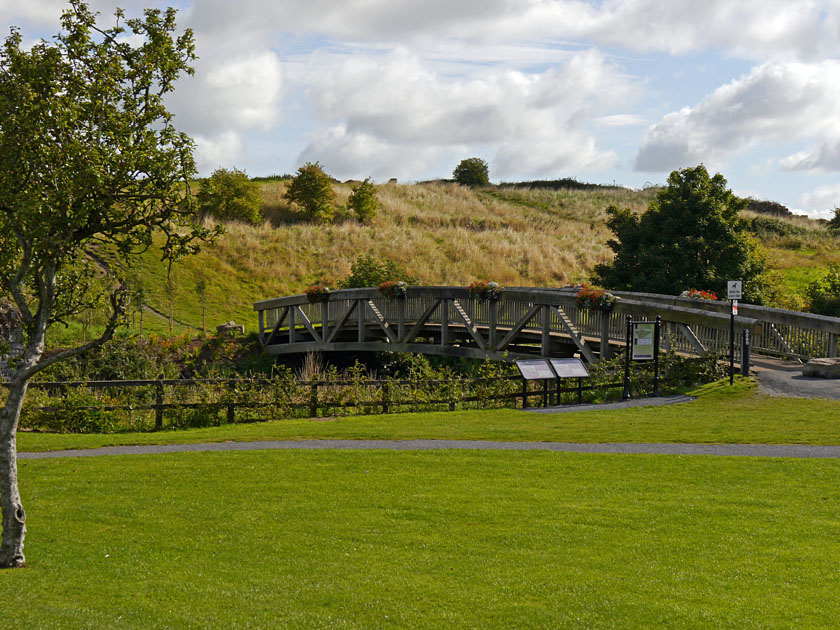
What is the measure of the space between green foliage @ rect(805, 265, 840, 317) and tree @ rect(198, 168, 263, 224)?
32867 millimetres

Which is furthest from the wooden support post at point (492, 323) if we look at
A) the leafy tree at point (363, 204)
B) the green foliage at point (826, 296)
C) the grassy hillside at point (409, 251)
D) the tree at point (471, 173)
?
the tree at point (471, 173)

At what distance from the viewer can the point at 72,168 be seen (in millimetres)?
9266

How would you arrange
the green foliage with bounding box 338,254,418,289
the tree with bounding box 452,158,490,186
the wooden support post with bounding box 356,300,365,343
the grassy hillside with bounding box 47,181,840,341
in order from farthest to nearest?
the tree with bounding box 452,158,490,186 → the grassy hillside with bounding box 47,181,840,341 → the green foliage with bounding box 338,254,418,289 → the wooden support post with bounding box 356,300,365,343

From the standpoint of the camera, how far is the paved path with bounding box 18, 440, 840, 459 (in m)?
12.6

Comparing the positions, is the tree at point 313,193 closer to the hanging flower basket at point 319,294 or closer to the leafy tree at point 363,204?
the leafy tree at point 363,204

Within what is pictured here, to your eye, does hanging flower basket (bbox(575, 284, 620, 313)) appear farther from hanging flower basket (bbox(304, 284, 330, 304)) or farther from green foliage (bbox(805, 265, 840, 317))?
green foliage (bbox(805, 265, 840, 317))

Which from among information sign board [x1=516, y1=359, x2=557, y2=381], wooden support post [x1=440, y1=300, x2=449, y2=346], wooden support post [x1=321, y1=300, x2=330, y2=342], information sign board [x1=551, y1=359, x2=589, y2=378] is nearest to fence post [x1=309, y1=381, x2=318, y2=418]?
information sign board [x1=516, y1=359, x2=557, y2=381]

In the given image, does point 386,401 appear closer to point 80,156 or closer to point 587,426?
point 587,426

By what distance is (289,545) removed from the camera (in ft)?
29.2

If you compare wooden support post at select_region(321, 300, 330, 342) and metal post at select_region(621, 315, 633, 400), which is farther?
wooden support post at select_region(321, 300, 330, 342)

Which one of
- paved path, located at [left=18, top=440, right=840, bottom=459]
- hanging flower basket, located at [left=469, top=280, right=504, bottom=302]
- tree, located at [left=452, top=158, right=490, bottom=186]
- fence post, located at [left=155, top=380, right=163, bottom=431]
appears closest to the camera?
paved path, located at [left=18, top=440, right=840, bottom=459]

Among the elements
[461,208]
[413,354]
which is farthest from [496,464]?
[461,208]

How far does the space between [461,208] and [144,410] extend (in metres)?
51.7

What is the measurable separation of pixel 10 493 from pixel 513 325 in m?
18.0
